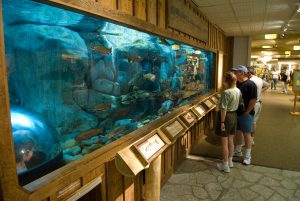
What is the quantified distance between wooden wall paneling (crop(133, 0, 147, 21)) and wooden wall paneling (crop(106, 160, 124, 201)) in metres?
1.62

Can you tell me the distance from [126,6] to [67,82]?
1.18 metres

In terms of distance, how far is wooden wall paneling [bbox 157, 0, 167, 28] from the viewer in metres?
3.11

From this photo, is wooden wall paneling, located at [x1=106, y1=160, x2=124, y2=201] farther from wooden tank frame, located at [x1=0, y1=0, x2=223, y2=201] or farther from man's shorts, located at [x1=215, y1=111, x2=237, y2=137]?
man's shorts, located at [x1=215, y1=111, x2=237, y2=137]

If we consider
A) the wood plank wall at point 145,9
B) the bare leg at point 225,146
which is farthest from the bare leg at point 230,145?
the wood plank wall at point 145,9

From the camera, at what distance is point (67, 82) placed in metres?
1.57

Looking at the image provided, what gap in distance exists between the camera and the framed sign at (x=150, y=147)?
2.18 meters

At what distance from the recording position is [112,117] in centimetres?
213

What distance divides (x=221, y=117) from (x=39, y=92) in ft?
10.4

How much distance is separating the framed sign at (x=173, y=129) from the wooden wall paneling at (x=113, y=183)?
76cm

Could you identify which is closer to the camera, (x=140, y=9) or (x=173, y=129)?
(x=140, y=9)

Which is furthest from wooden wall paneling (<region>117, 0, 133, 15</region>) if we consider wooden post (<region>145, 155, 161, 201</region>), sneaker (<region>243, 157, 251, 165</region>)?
sneaker (<region>243, 157, 251, 165</region>)

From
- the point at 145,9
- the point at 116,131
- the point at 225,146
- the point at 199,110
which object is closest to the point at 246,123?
→ the point at 225,146

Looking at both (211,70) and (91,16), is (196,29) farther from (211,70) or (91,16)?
(91,16)

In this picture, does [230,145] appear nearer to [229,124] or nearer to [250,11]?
[229,124]
